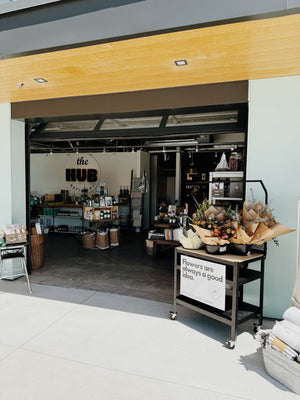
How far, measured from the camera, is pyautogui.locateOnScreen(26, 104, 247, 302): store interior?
450 cm

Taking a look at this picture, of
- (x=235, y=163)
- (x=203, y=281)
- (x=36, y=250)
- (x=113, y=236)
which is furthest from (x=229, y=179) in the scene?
(x=113, y=236)

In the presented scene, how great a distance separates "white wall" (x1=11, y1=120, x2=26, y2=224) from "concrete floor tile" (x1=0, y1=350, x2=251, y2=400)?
9.88 ft

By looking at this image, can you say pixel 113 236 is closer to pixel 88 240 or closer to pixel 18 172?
pixel 88 240

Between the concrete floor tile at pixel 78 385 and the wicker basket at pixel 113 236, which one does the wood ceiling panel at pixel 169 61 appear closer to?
the concrete floor tile at pixel 78 385

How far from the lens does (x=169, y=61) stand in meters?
3.14

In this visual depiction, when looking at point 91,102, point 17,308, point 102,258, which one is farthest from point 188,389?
point 102,258

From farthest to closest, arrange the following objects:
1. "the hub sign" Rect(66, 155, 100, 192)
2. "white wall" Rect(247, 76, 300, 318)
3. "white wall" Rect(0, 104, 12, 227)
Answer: "the hub sign" Rect(66, 155, 100, 192)
"white wall" Rect(0, 104, 12, 227)
"white wall" Rect(247, 76, 300, 318)

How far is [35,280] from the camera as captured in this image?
502cm

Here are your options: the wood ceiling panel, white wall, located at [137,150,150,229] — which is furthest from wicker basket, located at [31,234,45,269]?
white wall, located at [137,150,150,229]

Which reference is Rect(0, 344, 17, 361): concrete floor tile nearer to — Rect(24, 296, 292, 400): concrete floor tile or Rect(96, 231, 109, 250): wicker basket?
Rect(24, 296, 292, 400): concrete floor tile

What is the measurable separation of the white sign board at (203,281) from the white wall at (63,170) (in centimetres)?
796

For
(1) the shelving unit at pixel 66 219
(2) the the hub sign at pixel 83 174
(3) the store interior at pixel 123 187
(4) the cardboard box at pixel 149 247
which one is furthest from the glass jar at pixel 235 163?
(2) the the hub sign at pixel 83 174

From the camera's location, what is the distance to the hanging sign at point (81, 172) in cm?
1138

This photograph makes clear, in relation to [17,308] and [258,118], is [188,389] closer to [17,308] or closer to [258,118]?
[17,308]
